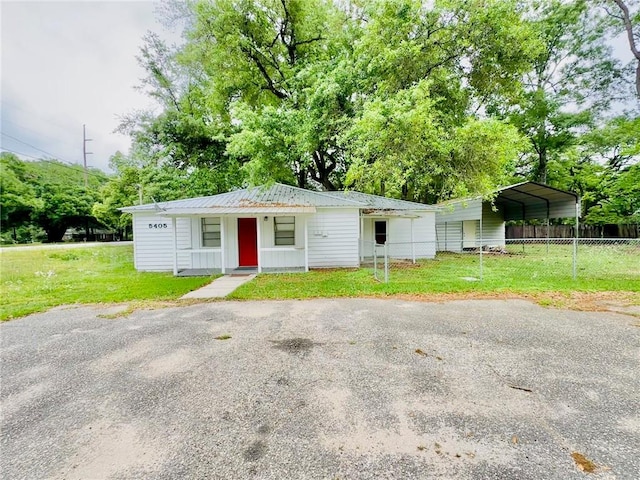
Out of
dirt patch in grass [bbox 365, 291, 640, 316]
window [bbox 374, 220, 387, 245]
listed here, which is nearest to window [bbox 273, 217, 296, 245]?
window [bbox 374, 220, 387, 245]

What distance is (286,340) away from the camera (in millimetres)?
4340

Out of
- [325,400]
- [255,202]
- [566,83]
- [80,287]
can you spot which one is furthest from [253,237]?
[566,83]

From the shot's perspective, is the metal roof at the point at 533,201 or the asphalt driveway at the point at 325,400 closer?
the asphalt driveway at the point at 325,400

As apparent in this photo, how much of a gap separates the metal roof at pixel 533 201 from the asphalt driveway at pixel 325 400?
980 cm

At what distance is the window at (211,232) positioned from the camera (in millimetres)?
11477

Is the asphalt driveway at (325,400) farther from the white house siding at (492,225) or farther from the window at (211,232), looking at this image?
the white house siding at (492,225)

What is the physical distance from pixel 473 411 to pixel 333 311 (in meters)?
3.40

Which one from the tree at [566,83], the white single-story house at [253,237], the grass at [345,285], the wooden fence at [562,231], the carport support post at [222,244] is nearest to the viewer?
the grass at [345,285]

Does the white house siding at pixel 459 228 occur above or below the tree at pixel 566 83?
below

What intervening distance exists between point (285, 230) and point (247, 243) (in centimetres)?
162

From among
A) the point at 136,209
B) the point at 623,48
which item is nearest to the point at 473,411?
the point at 136,209

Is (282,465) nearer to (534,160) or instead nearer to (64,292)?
(64,292)

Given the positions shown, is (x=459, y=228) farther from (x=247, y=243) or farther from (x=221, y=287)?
(x=221, y=287)

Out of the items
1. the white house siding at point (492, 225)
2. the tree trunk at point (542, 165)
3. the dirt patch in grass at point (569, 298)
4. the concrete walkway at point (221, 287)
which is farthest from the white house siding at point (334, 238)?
the tree trunk at point (542, 165)
